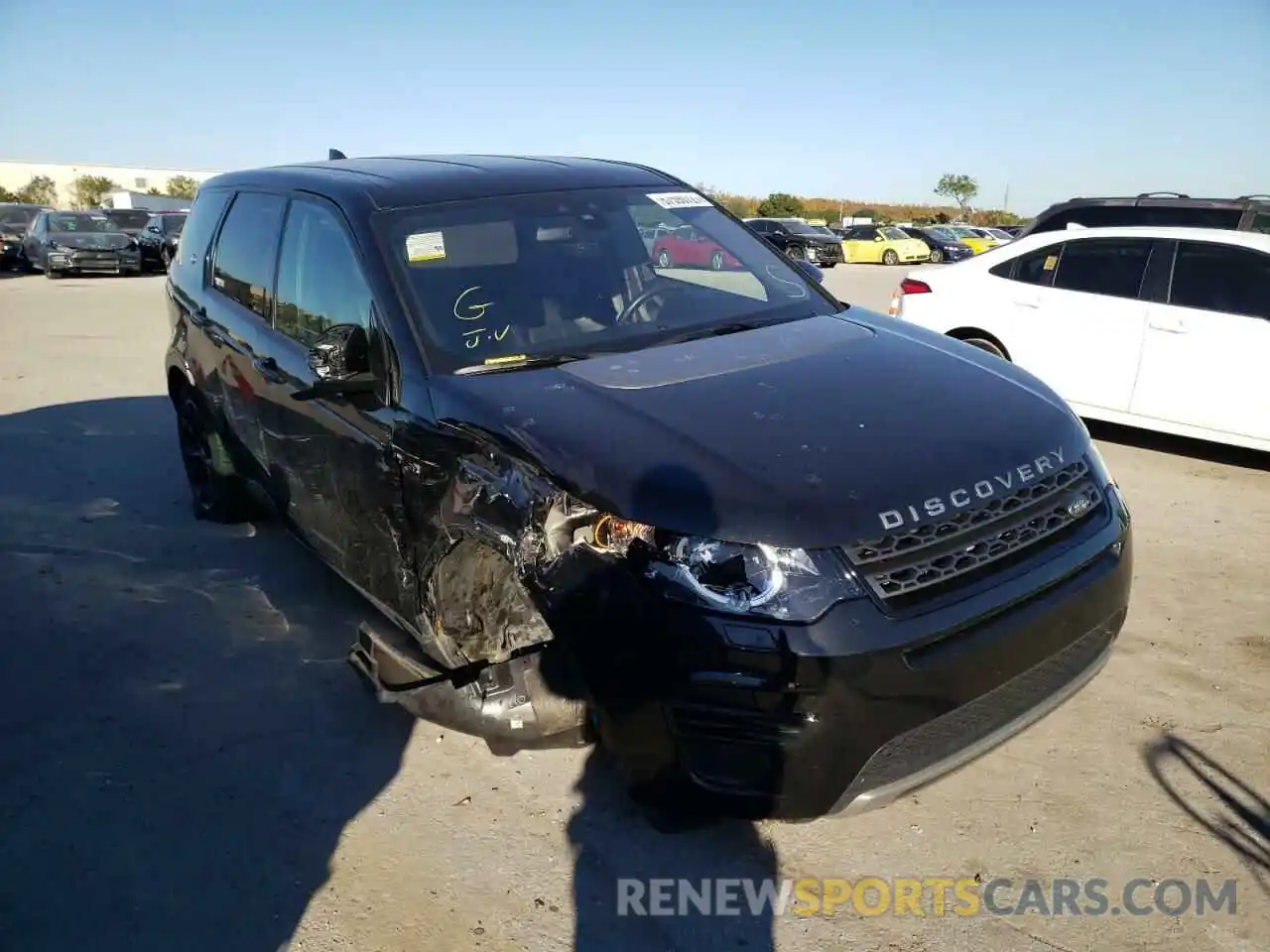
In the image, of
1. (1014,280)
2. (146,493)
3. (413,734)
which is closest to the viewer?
(413,734)

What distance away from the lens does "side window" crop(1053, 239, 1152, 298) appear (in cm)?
686

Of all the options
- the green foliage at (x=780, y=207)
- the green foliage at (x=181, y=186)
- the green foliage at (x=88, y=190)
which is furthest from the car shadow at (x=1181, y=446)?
the green foliage at (x=181, y=186)

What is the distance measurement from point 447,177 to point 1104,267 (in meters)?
5.20

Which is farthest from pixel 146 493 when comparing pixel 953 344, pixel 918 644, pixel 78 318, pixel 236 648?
pixel 78 318

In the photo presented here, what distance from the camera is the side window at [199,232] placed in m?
5.05

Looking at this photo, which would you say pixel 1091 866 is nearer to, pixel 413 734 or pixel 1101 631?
pixel 1101 631

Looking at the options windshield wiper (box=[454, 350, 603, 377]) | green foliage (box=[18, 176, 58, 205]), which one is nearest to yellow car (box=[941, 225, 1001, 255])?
windshield wiper (box=[454, 350, 603, 377])

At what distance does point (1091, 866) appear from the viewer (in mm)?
2676

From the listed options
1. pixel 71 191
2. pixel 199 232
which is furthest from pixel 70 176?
pixel 199 232

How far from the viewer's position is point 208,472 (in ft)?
18.0

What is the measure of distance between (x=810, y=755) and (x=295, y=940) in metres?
1.39

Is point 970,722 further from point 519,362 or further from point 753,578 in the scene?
point 519,362

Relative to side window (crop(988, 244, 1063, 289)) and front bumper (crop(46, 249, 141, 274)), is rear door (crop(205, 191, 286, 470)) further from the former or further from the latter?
front bumper (crop(46, 249, 141, 274))

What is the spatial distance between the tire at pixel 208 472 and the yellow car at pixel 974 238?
3061 centimetres
